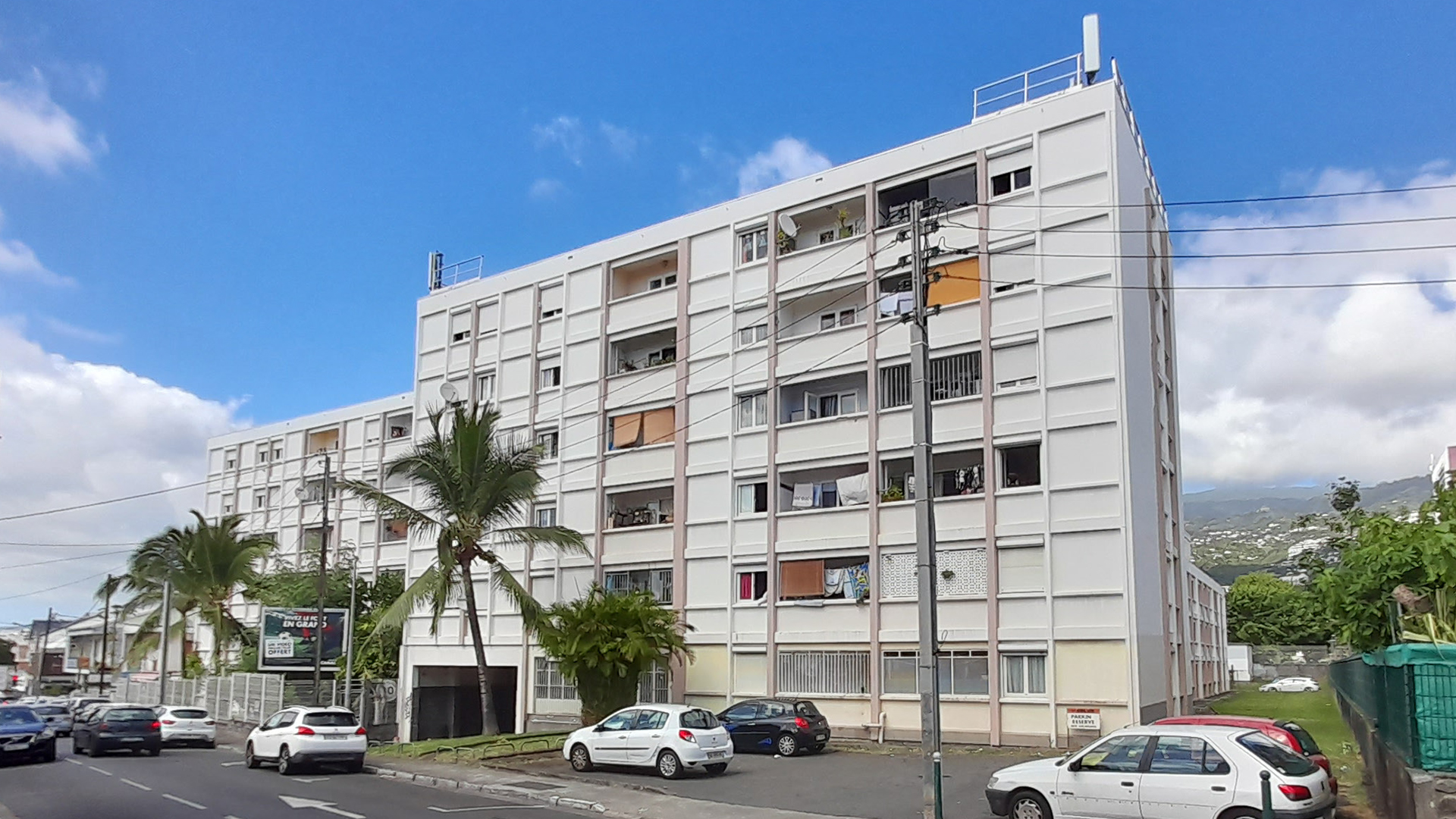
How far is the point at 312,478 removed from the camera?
5794 cm

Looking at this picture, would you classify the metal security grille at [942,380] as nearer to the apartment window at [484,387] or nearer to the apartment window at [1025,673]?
A: the apartment window at [1025,673]

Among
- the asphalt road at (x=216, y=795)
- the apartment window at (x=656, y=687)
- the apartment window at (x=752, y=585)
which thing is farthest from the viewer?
the apartment window at (x=656, y=687)

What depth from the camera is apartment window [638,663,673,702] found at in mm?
34688

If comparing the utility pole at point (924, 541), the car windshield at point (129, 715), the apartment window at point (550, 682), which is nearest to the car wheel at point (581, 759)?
the utility pole at point (924, 541)

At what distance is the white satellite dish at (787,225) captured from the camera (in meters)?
34.2

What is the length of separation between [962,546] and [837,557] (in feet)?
12.9

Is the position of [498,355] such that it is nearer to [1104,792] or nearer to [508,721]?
[508,721]

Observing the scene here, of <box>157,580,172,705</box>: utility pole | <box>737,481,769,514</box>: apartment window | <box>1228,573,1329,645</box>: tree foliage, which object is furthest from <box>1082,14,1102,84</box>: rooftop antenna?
<box>1228,573,1329,645</box>: tree foliage

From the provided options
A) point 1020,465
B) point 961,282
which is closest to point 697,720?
point 1020,465

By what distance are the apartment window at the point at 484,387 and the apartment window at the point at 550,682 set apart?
32.6 ft

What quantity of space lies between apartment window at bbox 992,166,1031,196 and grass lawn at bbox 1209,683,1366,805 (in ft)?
49.7

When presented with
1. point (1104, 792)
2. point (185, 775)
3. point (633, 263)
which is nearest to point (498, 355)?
point (633, 263)

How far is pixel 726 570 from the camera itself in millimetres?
34062

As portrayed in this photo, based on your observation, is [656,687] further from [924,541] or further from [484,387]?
[924,541]
